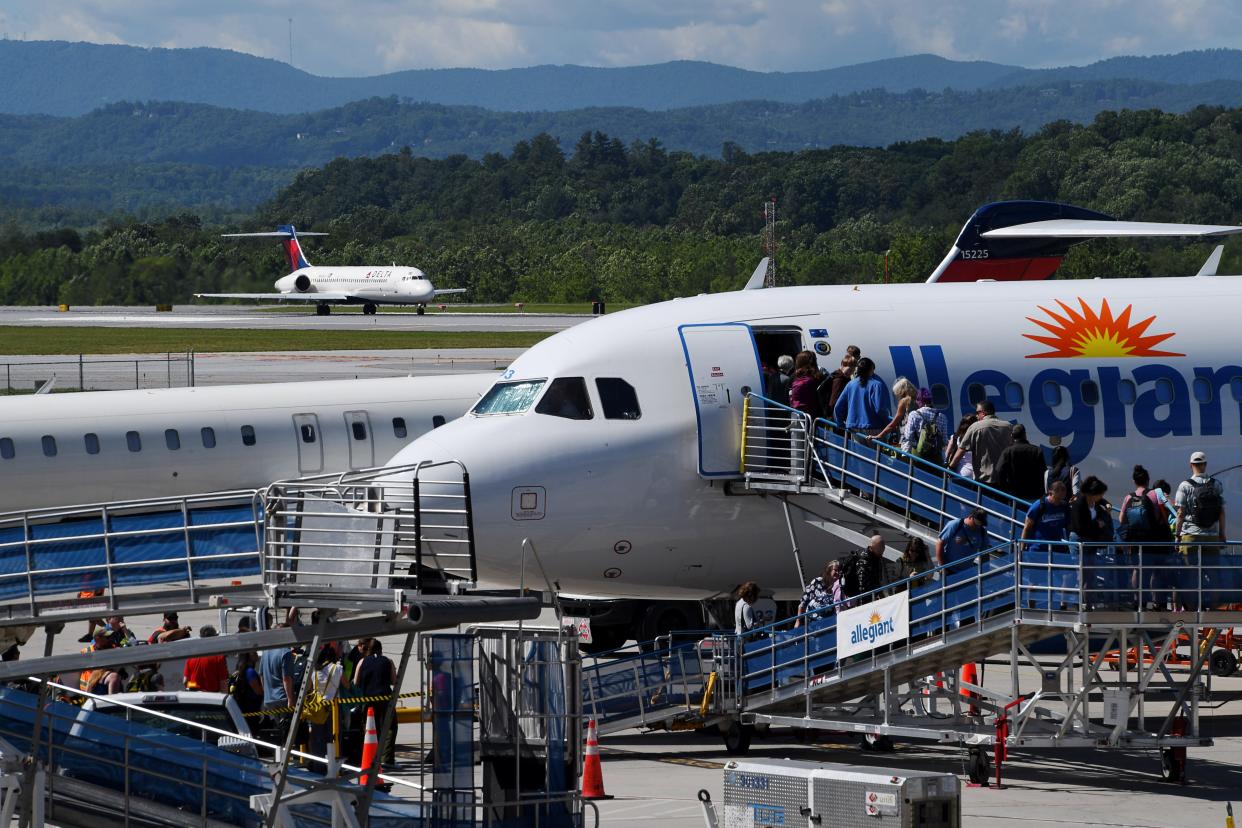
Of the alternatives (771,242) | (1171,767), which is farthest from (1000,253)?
(771,242)

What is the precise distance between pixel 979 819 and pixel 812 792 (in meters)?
3.80

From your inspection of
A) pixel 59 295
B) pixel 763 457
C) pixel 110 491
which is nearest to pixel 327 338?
pixel 59 295

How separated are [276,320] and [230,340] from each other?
828 inches

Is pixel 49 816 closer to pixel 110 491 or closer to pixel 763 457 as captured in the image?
pixel 763 457

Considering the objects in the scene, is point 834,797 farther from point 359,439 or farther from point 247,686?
point 359,439

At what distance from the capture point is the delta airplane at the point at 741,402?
23.9 m

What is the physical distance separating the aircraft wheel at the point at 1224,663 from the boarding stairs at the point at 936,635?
17.1 ft

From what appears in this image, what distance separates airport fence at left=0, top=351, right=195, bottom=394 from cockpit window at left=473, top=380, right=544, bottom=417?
46.1 meters

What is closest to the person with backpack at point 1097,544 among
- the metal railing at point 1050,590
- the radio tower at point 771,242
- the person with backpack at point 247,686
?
the metal railing at point 1050,590

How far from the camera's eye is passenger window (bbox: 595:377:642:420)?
79.4 ft

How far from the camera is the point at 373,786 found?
1516 cm

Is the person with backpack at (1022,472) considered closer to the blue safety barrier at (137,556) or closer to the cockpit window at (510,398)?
the cockpit window at (510,398)

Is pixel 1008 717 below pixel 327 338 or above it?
below

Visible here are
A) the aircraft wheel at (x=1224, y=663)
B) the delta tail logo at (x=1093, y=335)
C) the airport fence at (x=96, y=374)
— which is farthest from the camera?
the airport fence at (x=96, y=374)
